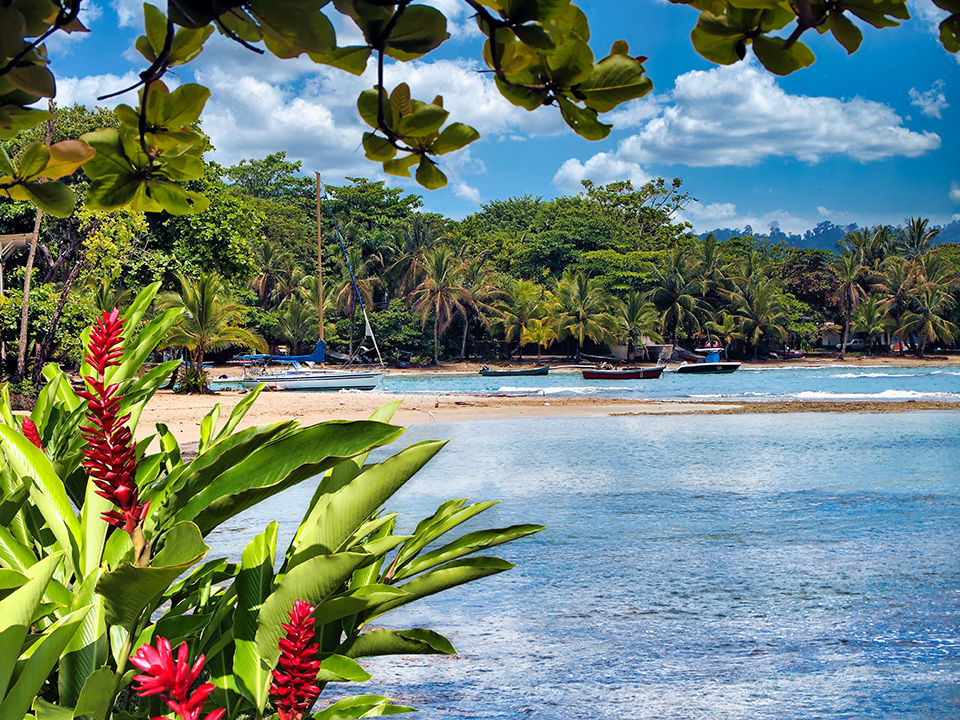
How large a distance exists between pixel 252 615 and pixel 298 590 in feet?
0.39

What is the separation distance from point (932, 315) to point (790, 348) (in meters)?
9.03

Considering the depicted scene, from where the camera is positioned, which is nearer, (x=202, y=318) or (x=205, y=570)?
(x=205, y=570)

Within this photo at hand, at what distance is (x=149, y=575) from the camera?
3.65 ft

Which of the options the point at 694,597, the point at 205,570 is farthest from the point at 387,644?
the point at 694,597

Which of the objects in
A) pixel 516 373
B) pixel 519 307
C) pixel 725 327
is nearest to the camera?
pixel 516 373

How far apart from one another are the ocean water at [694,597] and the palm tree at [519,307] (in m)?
29.7

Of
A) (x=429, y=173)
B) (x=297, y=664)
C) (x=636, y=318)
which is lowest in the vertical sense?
(x=297, y=664)

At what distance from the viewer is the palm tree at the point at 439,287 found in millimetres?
40719

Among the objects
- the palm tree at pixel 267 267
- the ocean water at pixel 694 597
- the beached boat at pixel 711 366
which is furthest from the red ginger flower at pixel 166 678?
the beached boat at pixel 711 366

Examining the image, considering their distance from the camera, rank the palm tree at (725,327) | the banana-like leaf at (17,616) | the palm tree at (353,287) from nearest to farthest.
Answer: the banana-like leaf at (17,616), the palm tree at (353,287), the palm tree at (725,327)

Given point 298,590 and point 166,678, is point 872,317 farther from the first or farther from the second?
point 166,678

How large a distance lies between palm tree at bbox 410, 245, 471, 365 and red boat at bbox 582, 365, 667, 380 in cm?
781

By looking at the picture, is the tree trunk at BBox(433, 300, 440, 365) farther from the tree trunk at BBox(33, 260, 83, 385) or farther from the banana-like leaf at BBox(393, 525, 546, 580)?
the banana-like leaf at BBox(393, 525, 546, 580)

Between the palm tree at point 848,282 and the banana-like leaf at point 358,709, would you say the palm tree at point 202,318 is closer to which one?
the banana-like leaf at point 358,709
